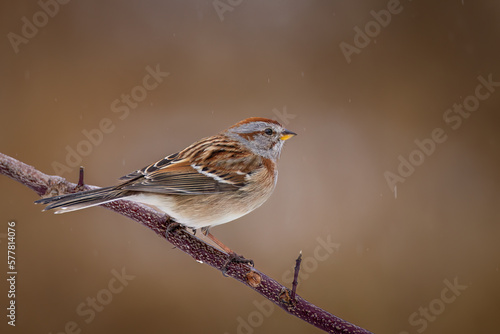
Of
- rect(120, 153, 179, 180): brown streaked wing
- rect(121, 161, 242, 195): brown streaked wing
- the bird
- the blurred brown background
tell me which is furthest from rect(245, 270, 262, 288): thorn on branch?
the blurred brown background

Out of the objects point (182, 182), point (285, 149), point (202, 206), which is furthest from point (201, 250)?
point (285, 149)

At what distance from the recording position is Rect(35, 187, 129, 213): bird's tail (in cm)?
141

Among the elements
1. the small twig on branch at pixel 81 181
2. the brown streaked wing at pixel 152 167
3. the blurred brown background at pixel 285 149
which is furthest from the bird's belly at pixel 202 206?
the blurred brown background at pixel 285 149

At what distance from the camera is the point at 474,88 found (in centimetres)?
413

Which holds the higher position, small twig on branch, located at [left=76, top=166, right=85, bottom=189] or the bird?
small twig on branch, located at [left=76, top=166, right=85, bottom=189]

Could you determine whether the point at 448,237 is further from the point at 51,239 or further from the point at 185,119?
the point at 51,239

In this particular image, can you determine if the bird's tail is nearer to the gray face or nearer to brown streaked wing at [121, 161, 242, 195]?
brown streaked wing at [121, 161, 242, 195]

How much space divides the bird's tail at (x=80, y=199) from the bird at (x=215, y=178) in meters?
0.08

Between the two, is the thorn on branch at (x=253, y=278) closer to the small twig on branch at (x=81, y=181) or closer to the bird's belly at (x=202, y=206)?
the bird's belly at (x=202, y=206)

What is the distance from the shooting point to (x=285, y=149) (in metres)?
3.78

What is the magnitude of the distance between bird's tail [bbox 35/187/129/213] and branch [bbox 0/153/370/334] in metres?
0.11

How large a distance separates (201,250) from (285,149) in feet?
6.93

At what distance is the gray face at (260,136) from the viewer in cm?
214

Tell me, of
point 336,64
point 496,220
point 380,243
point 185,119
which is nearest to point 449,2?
point 336,64
